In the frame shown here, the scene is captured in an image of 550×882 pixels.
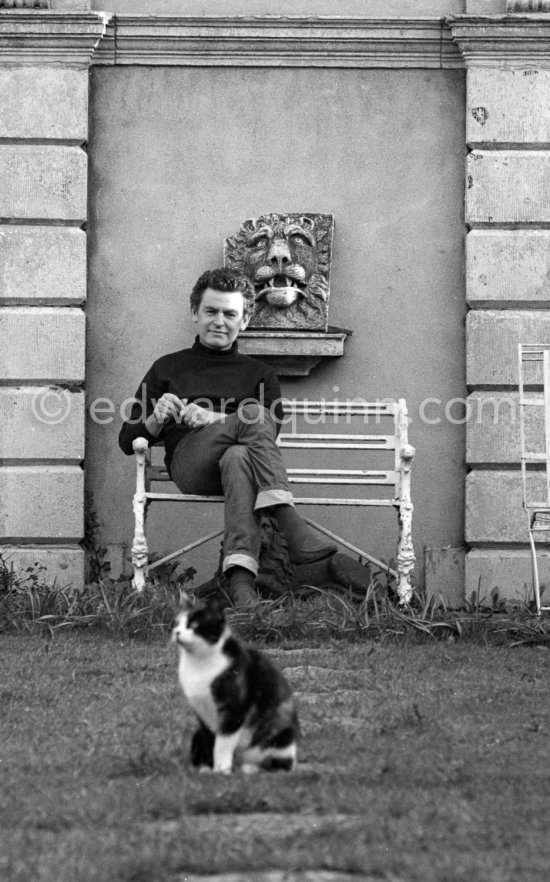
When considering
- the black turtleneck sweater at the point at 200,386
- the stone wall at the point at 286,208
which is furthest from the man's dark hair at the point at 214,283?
the stone wall at the point at 286,208

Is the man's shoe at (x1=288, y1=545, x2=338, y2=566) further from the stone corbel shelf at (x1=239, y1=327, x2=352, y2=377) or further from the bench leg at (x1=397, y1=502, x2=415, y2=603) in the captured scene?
the stone corbel shelf at (x1=239, y1=327, x2=352, y2=377)

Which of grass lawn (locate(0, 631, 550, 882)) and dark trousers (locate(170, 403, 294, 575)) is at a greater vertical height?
dark trousers (locate(170, 403, 294, 575))

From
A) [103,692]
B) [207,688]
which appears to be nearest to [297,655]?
[103,692]

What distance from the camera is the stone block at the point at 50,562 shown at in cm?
630

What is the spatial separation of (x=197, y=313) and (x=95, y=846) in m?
3.67

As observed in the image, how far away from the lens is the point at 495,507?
6.36m

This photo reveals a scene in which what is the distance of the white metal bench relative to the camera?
5562 millimetres

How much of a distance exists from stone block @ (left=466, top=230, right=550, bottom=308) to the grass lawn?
2368 millimetres

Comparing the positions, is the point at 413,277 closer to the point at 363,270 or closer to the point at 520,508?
the point at 363,270

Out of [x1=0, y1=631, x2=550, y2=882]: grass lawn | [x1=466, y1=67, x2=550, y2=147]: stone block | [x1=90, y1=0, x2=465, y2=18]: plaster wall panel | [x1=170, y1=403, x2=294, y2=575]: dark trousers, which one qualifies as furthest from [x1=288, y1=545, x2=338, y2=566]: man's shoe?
[x1=90, y1=0, x2=465, y2=18]: plaster wall panel

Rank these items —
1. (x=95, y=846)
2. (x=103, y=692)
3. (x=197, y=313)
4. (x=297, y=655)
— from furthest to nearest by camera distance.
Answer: (x=197, y=313) → (x=297, y=655) → (x=103, y=692) → (x=95, y=846)

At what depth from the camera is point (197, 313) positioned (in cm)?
581

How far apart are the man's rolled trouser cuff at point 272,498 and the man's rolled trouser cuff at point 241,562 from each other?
214mm

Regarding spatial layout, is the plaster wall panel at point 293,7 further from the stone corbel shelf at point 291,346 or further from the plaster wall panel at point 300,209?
the stone corbel shelf at point 291,346
